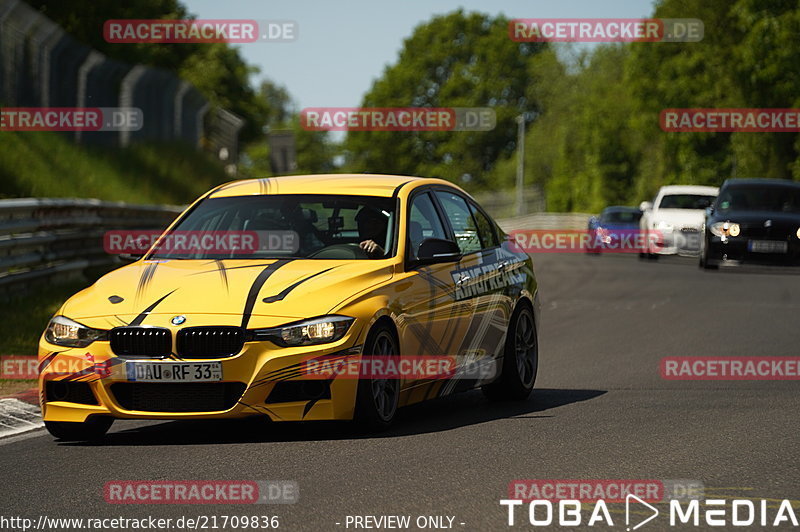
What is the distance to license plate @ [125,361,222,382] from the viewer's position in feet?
27.2

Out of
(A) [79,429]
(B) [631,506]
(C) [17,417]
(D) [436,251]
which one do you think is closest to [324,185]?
(D) [436,251]

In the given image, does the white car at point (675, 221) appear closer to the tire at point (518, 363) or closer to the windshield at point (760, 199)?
the windshield at point (760, 199)

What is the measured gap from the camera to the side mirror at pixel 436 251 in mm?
9422

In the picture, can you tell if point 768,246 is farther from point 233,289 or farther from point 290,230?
point 233,289

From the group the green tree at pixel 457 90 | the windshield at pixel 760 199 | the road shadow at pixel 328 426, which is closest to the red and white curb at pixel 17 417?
the road shadow at pixel 328 426

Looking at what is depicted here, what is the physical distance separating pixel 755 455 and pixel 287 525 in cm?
295

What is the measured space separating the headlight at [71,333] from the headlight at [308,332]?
3.05 feet

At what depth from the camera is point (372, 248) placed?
372 inches

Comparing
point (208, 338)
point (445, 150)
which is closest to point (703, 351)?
point (208, 338)

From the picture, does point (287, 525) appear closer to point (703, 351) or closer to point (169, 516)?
point (169, 516)

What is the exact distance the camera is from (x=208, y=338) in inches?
328

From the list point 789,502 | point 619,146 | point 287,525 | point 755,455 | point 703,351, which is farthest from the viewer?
point 619,146

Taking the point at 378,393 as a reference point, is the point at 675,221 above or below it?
above

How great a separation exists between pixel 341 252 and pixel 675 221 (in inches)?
1034
